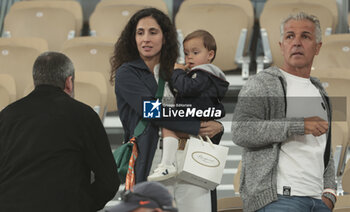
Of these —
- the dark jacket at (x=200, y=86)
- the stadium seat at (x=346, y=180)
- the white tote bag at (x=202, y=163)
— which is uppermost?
the dark jacket at (x=200, y=86)

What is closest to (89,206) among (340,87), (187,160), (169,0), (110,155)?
(110,155)

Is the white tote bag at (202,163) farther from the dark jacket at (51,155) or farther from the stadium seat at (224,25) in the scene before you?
the stadium seat at (224,25)

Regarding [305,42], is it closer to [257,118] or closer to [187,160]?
[257,118]

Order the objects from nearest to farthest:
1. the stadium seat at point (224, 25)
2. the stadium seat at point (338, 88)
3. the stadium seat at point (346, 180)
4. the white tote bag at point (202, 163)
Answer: the white tote bag at point (202, 163), the stadium seat at point (346, 180), the stadium seat at point (338, 88), the stadium seat at point (224, 25)

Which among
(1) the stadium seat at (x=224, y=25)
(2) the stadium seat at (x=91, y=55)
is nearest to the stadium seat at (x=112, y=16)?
(1) the stadium seat at (x=224, y=25)

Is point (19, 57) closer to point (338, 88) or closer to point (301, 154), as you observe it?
point (338, 88)

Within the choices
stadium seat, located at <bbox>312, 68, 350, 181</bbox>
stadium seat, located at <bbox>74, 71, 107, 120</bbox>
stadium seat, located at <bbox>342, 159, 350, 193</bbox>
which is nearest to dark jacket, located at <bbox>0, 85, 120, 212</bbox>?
stadium seat, located at <bbox>342, 159, 350, 193</bbox>

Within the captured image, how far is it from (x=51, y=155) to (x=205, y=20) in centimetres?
364

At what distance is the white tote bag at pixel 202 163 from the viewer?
8.57 ft

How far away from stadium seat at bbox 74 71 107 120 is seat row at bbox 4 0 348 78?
124cm

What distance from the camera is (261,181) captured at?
2354 millimetres

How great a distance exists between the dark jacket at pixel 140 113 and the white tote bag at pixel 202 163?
7cm

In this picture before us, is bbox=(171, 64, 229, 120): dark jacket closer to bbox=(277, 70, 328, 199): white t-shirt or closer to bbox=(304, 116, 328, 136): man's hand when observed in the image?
bbox=(277, 70, 328, 199): white t-shirt

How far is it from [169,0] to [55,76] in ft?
14.4
